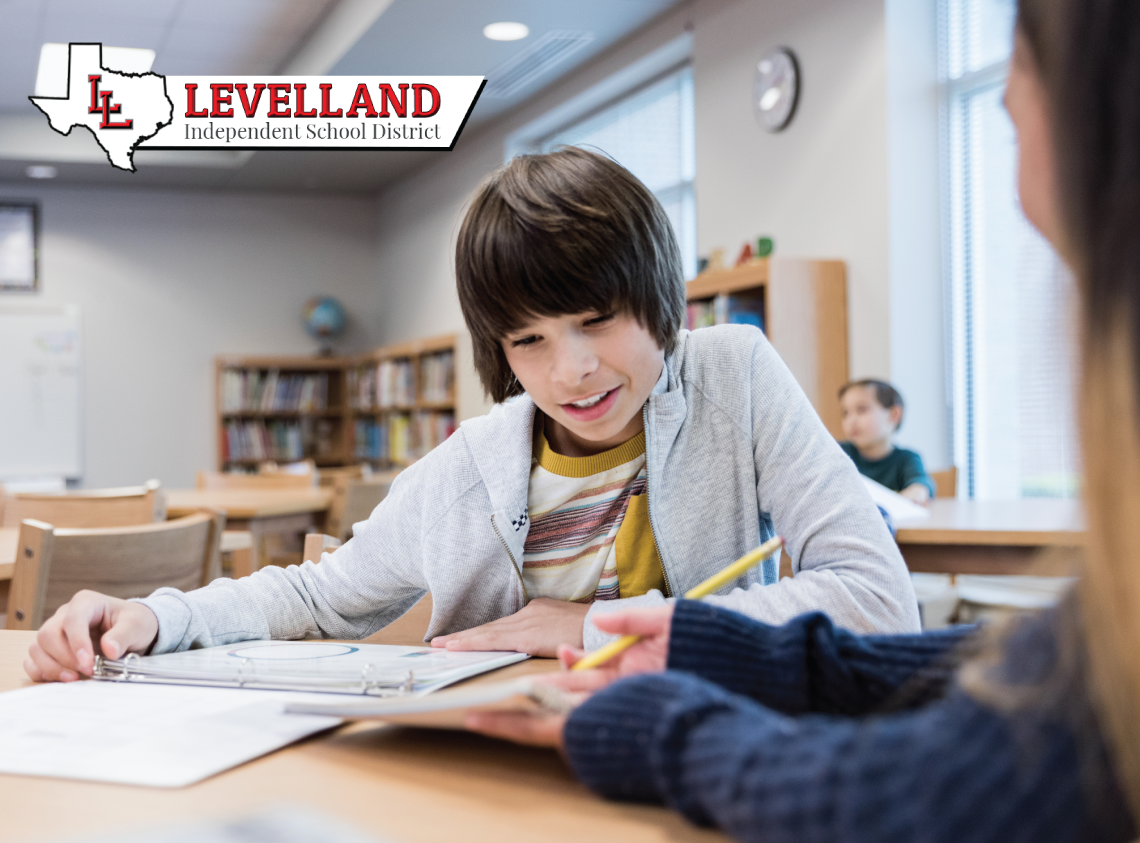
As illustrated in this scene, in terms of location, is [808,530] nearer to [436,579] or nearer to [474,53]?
[436,579]

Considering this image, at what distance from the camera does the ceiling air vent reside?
500 centimetres

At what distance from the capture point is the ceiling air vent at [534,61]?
16.4 feet

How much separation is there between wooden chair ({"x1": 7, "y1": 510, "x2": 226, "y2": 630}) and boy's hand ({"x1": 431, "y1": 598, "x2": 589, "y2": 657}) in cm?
110

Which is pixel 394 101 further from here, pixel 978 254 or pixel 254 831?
pixel 254 831

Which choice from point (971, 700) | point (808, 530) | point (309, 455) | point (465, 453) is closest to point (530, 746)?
point (971, 700)

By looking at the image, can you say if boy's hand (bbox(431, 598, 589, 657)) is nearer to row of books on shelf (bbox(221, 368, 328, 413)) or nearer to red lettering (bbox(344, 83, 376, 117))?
red lettering (bbox(344, 83, 376, 117))

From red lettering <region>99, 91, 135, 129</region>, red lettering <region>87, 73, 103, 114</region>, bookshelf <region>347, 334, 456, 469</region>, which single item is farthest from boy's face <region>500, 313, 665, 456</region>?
bookshelf <region>347, 334, 456, 469</region>

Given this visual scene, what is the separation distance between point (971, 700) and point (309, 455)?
8102 mm

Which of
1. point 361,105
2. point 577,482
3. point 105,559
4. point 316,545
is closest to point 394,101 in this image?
point 361,105

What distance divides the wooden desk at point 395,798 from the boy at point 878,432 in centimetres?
294

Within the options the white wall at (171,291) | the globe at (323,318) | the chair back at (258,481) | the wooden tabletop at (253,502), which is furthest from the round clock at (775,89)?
the white wall at (171,291)

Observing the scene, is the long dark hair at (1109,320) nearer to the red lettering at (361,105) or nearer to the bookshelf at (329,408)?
the red lettering at (361,105)

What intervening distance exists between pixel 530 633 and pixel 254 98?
174 inches

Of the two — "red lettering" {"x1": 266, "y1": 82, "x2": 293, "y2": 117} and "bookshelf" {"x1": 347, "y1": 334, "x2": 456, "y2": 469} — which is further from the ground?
"red lettering" {"x1": 266, "y1": 82, "x2": 293, "y2": 117}
